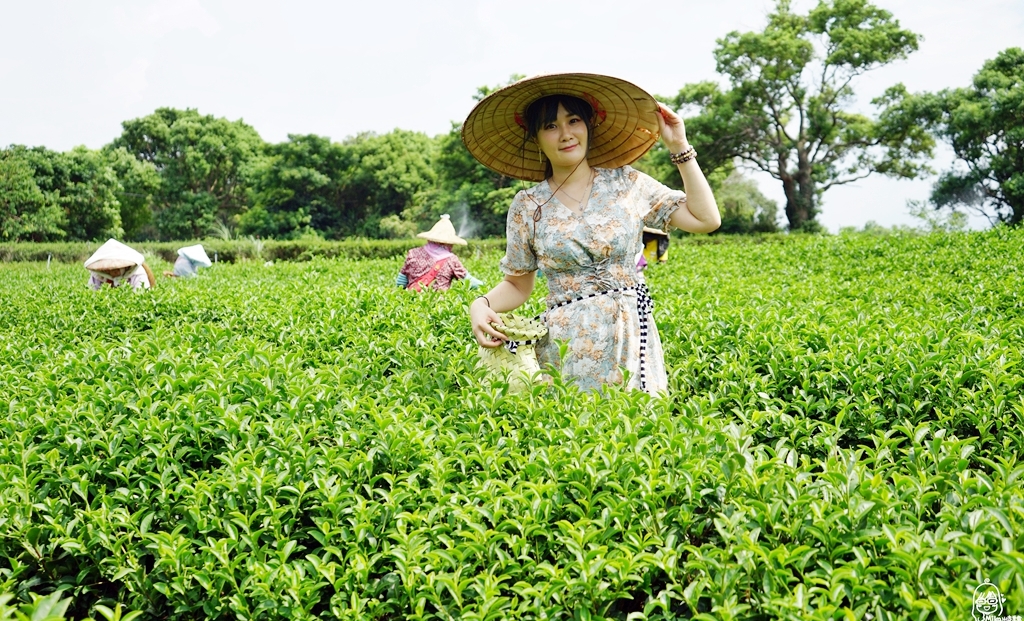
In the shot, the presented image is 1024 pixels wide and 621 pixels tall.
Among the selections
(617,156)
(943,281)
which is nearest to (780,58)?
(943,281)

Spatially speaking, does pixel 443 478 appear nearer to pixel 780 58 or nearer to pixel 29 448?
pixel 29 448

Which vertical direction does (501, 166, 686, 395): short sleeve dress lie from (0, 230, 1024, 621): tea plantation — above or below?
above

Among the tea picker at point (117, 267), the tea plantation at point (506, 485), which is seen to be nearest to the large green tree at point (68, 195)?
the tea picker at point (117, 267)

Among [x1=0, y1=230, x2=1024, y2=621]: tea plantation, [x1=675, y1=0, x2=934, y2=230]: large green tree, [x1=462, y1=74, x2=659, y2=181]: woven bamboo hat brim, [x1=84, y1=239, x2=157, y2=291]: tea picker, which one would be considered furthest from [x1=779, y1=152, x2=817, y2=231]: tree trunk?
[x1=462, y1=74, x2=659, y2=181]: woven bamboo hat brim

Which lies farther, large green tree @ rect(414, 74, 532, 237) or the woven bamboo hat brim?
large green tree @ rect(414, 74, 532, 237)

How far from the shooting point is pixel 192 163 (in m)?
49.4

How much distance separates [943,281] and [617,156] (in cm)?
508

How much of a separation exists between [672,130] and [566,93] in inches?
18.5

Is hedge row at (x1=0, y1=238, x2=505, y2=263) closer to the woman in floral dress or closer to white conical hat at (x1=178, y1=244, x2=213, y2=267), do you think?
white conical hat at (x1=178, y1=244, x2=213, y2=267)

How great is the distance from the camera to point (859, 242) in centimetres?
1184

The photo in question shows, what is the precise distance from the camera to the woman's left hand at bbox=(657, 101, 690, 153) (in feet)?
→ 9.48

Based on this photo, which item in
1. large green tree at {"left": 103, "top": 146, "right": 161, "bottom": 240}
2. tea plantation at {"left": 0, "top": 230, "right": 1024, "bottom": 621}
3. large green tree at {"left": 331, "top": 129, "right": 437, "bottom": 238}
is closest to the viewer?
tea plantation at {"left": 0, "top": 230, "right": 1024, "bottom": 621}

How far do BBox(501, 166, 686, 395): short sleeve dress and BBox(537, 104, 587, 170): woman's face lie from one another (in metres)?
0.15

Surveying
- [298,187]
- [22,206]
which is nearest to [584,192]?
[22,206]
